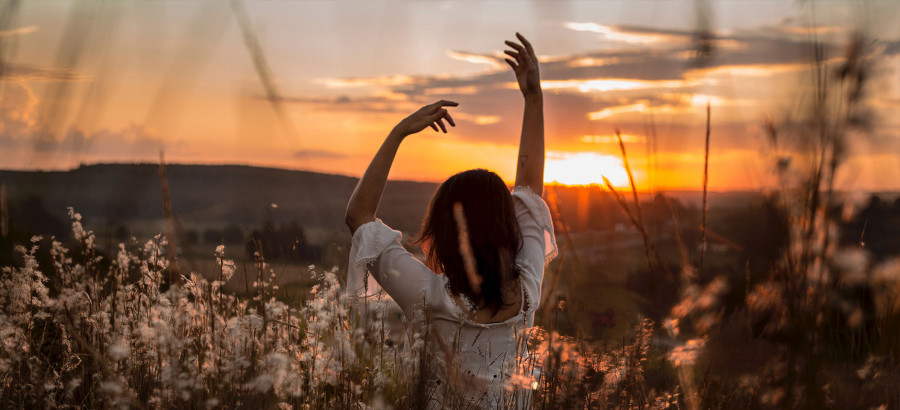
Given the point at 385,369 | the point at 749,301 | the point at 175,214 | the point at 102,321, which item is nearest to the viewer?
the point at 749,301

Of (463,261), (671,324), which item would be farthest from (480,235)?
(671,324)

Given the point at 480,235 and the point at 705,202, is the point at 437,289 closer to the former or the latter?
the point at 480,235

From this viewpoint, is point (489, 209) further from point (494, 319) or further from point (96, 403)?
point (96, 403)

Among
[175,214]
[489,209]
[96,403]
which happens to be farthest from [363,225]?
[96,403]

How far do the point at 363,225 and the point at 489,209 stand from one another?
486mm

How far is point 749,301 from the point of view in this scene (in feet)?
4.41

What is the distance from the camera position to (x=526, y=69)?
3000 mm

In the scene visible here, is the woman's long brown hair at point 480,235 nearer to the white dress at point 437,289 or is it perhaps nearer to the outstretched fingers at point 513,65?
the white dress at point 437,289

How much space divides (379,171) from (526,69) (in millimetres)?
895

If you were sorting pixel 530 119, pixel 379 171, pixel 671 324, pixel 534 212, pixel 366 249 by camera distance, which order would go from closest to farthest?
pixel 671 324, pixel 366 249, pixel 379 171, pixel 534 212, pixel 530 119

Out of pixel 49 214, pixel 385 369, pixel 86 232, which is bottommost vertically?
pixel 385 369

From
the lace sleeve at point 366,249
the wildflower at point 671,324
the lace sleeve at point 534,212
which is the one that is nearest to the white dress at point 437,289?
the lace sleeve at point 366,249

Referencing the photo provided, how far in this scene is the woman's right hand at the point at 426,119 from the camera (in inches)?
106

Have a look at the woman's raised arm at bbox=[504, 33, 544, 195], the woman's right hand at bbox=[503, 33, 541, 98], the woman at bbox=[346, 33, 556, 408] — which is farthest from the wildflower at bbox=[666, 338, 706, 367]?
the woman's right hand at bbox=[503, 33, 541, 98]
